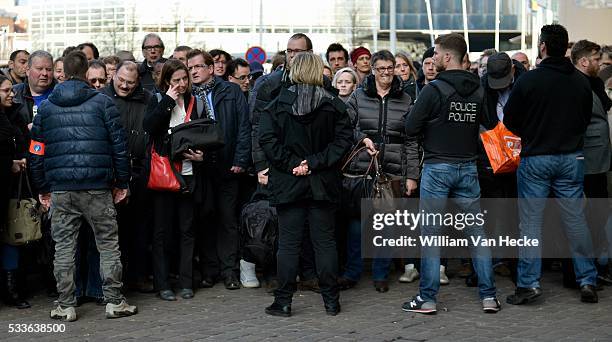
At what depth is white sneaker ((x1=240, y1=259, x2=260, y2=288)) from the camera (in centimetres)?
945

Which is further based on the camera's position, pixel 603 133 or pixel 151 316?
pixel 603 133

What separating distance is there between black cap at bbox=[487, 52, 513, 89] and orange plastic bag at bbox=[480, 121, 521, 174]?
0.44 meters

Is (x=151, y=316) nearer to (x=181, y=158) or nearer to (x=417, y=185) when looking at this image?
(x=181, y=158)

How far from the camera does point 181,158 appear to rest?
8812mm

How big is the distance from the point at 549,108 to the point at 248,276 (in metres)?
3.12

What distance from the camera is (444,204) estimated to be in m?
8.16

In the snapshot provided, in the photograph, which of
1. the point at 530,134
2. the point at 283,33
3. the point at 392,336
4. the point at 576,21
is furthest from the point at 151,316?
the point at 283,33

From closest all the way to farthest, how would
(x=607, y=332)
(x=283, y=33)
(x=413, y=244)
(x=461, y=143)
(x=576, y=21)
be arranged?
(x=607, y=332) → (x=461, y=143) → (x=413, y=244) → (x=576, y=21) → (x=283, y=33)

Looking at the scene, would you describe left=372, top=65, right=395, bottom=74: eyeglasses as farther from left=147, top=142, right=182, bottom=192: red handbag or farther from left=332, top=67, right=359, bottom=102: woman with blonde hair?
left=147, top=142, right=182, bottom=192: red handbag

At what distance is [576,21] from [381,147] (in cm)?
860

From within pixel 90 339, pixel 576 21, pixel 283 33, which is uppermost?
pixel 283 33

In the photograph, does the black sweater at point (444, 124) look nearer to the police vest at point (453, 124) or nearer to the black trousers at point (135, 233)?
the police vest at point (453, 124)

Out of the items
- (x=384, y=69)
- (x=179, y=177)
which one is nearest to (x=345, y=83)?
(x=384, y=69)

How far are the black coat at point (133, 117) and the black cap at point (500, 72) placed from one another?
3.09 meters
